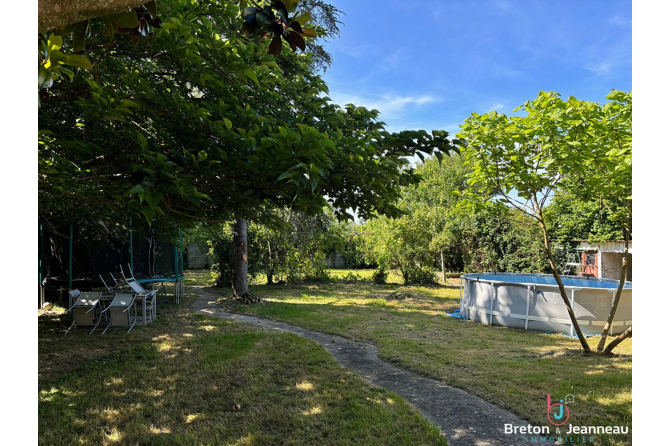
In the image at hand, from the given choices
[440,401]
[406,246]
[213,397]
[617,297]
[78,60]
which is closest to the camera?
[78,60]

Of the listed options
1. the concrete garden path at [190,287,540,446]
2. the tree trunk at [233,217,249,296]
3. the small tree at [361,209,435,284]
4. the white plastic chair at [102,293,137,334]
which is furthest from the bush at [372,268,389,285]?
the white plastic chair at [102,293,137,334]

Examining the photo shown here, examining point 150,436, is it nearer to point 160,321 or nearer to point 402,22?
point 160,321

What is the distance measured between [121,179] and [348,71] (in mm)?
9481

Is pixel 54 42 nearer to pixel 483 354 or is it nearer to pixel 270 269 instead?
pixel 483 354

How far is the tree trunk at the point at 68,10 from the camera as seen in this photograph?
3.00ft

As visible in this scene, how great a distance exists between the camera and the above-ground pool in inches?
300

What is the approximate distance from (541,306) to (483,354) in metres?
3.02

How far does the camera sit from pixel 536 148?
558 cm

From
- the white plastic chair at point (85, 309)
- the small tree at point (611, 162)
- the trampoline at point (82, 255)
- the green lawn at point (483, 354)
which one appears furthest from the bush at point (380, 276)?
the white plastic chair at point (85, 309)

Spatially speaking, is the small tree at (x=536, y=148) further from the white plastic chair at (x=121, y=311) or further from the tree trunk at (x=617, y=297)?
the white plastic chair at (x=121, y=311)

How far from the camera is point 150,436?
10.6ft

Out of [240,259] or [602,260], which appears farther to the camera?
[602,260]

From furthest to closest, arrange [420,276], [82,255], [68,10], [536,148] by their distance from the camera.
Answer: [420,276]
[82,255]
[536,148]
[68,10]

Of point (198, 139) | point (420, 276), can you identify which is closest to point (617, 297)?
point (198, 139)
